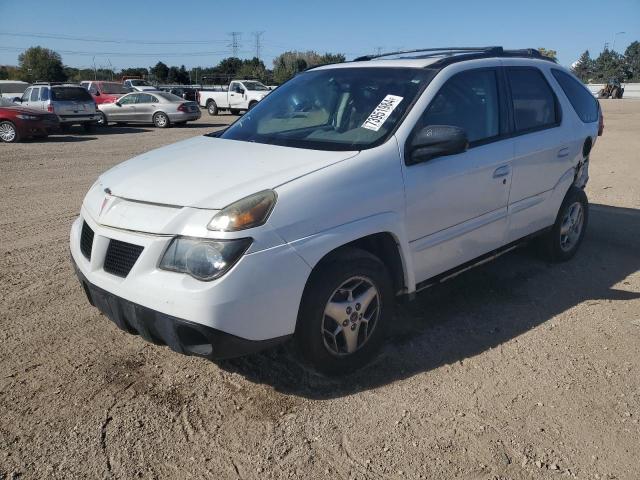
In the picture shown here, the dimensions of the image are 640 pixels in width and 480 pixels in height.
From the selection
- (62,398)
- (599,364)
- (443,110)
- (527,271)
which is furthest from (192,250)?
(527,271)

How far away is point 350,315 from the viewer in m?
3.07

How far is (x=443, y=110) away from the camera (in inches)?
140

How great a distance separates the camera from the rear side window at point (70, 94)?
17.4m

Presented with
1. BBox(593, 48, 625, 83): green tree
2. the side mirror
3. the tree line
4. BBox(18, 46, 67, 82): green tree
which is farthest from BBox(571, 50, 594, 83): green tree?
the side mirror

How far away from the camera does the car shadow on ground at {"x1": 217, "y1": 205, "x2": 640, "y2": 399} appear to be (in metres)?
3.21

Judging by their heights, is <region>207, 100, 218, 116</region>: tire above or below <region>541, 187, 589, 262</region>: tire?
above

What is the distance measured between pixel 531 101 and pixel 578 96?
97cm

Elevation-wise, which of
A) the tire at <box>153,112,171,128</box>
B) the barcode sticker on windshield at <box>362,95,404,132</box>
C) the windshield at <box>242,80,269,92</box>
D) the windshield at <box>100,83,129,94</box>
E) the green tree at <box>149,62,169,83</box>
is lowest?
the tire at <box>153,112,171,128</box>

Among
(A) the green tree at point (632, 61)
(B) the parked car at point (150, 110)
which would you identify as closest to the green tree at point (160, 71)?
(B) the parked car at point (150, 110)

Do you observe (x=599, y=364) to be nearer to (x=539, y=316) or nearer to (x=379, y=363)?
(x=539, y=316)

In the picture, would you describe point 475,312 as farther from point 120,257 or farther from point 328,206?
point 120,257

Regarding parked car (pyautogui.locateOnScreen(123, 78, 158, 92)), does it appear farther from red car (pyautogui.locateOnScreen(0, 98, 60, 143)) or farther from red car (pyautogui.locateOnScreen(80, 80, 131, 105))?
red car (pyautogui.locateOnScreen(0, 98, 60, 143))

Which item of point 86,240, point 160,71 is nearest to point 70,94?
point 86,240

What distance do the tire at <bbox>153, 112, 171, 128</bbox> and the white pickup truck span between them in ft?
17.2
